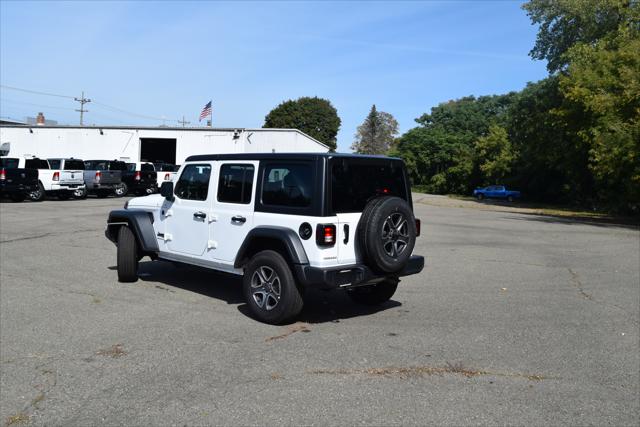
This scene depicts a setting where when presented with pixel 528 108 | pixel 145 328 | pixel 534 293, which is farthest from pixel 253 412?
pixel 528 108

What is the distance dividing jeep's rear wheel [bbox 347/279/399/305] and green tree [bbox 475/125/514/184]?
57.8 meters

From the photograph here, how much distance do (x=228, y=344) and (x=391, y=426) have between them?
2302 mm

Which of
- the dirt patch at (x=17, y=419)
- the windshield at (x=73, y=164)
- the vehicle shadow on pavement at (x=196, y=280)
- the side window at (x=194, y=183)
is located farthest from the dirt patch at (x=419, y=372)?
the windshield at (x=73, y=164)

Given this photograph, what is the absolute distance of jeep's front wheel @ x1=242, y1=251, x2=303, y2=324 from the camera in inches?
247

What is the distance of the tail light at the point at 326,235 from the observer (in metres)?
6.06

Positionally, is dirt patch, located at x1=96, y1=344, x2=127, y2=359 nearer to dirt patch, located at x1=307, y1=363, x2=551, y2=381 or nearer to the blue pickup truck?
dirt patch, located at x1=307, y1=363, x2=551, y2=381

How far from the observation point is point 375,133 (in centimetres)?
12950

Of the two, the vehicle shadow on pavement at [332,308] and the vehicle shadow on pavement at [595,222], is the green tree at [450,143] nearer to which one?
the vehicle shadow on pavement at [595,222]

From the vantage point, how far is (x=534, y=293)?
8.88 metres

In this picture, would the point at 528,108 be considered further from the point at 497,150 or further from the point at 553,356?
the point at 553,356

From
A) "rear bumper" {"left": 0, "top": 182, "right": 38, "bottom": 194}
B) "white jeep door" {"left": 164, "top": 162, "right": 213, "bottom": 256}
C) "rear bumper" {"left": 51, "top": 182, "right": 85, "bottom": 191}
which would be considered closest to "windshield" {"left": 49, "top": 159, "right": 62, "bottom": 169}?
"rear bumper" {"left": 51, "top": 182, "right": 85, "bottom": 191}

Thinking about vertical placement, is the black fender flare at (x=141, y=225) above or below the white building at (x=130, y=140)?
below

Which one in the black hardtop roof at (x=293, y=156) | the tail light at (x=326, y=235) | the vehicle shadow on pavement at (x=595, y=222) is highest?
the black hardtop roof at (x=293, y=156)

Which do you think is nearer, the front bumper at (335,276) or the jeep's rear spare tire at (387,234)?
the front bumper at (335,276)
